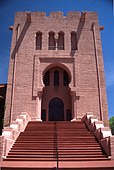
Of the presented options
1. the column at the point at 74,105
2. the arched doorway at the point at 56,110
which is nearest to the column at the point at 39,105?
the arched doorway at the point at 56,110

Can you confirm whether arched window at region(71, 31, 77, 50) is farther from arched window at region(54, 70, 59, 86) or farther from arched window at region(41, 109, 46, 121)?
arched window at region(41, 109, 46, 121)

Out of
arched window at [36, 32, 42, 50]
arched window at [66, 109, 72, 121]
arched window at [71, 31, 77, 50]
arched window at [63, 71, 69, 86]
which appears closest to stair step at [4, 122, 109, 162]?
arched window at [66, 109, 72, 121]

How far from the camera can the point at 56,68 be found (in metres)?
19.7

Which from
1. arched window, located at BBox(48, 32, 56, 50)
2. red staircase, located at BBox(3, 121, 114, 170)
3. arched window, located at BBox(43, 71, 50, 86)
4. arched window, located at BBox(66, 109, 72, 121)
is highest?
arched window, located at BBox(48, 32, 56, 50)

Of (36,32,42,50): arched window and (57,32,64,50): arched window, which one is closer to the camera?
(57,32,64,50): arched window

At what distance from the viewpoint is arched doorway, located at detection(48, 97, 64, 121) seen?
18091mm

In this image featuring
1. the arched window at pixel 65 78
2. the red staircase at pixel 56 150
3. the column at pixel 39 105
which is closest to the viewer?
the red staircase at pixel 56 150

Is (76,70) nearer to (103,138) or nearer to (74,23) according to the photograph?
(74,23)

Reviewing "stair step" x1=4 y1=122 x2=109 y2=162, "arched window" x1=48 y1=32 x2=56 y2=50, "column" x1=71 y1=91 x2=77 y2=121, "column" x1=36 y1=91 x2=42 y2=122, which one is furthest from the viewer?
"arched window" x1=48 y1=32 x2=56 y2=50

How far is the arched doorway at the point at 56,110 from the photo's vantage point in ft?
59.4

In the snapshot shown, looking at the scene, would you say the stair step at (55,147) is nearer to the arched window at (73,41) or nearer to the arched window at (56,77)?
the arched window at (56,77)

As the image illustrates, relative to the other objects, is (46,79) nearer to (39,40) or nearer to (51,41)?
(51,41)

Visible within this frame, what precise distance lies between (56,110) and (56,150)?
419 inches

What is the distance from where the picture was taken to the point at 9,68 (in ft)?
60.5
